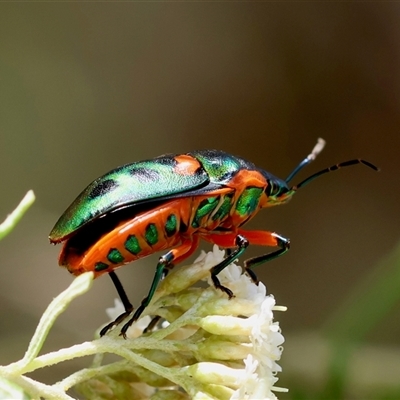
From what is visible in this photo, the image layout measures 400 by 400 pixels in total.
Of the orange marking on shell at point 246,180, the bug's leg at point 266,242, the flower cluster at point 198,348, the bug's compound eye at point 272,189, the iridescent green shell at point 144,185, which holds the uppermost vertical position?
the iridescent green shell at point 144,185

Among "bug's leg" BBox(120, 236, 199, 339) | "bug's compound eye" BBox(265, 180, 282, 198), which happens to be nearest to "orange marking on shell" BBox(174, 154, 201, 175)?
"bug's leg" BBox(120, 236, 199, 339)

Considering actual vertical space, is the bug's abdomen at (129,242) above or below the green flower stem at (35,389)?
above

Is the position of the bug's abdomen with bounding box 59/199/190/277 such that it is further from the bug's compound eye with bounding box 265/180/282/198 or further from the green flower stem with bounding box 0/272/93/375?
the bug's compound eye with bounding box 265/180/282/198

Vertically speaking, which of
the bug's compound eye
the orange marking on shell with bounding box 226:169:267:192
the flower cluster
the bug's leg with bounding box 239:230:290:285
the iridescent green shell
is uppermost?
the iridescent green shell

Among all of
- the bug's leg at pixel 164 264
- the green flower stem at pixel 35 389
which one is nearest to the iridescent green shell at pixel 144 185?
the bug's leg at pixel 164 264

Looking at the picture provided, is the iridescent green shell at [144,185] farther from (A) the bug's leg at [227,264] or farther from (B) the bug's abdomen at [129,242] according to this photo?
(A) the bug's leg at [227,264]

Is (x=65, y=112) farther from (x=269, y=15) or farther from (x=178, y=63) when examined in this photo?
(x=269, y=15)
